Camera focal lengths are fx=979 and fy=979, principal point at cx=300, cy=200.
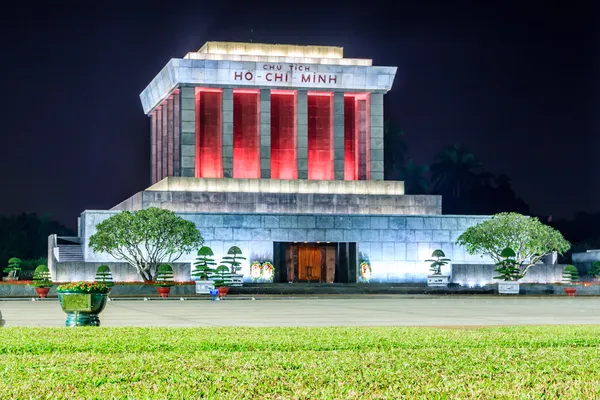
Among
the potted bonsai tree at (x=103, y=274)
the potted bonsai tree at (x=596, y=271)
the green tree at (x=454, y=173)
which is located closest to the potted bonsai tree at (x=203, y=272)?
the potted bonsai tree at (x=103, y=274)

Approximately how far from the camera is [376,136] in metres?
77.6

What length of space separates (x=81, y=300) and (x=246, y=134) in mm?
55091

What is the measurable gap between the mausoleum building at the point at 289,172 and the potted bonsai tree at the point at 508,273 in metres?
7.19

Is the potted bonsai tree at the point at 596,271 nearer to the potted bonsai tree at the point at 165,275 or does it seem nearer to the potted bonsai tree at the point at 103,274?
the potted bonsai tree at the point at 165,275

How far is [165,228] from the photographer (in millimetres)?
62625

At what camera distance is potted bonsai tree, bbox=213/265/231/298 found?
184ft

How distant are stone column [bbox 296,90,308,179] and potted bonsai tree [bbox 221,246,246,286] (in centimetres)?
1129

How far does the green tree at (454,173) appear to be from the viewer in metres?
121

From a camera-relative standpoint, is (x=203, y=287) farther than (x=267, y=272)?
No

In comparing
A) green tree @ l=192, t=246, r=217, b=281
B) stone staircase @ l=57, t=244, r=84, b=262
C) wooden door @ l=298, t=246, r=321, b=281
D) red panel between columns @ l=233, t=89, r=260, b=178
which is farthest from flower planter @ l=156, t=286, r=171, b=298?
red panel between columns @ l=233, t=89, r=260, b=178

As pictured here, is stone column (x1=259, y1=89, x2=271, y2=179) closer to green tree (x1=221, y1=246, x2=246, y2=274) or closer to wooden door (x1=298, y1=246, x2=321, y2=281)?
wooden door (x1=298, y1=246, x2=321, y2=281)

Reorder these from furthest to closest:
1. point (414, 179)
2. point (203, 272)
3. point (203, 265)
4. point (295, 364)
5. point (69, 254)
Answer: point (414, 179), point (69, 254), point (203, 272), point (203, 265), point (295, 364)

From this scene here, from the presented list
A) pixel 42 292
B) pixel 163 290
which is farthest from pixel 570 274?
pixel 42 292

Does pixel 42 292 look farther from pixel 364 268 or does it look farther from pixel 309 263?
pixel 364 268
